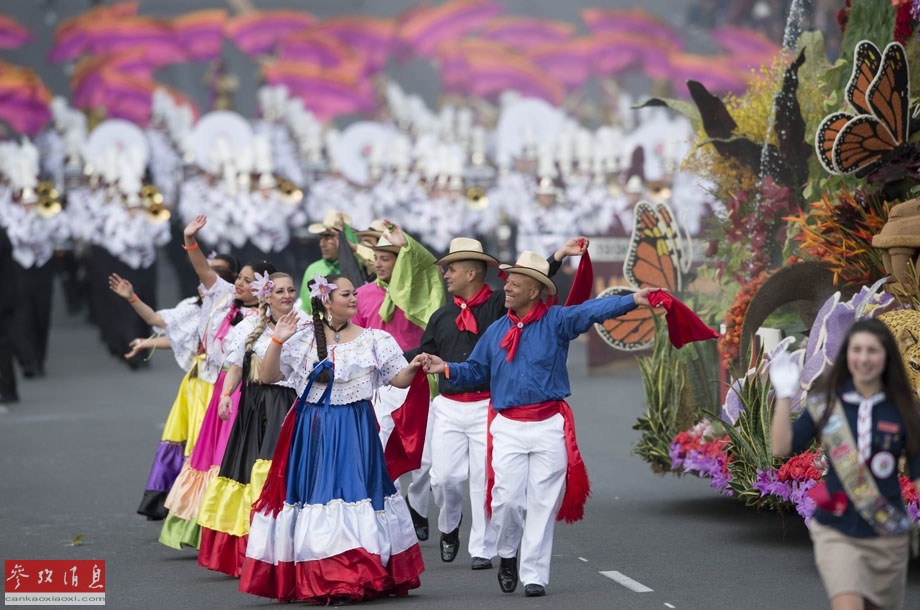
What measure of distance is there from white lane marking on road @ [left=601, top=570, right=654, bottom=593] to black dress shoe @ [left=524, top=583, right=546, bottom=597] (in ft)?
1.56

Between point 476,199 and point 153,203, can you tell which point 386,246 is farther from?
point 476,199

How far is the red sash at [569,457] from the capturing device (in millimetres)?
8281

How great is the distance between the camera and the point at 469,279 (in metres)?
9.43

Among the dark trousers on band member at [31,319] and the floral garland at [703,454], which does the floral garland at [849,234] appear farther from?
the dark trousers on band member at [31,319]

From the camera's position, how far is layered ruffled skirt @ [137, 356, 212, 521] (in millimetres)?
10469

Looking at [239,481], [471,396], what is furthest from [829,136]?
[239,481]

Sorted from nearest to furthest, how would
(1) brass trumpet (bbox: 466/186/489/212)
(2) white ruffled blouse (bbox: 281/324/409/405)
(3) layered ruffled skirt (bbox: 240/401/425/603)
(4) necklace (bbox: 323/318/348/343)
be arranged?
1. (3) layered ruffled skirt (bbox: 240/401/425/603)
2. (2) white ruffled blouse (bbox: 281/324/409/405)
3. (4) necklace (bbox: 323/318/348/343)
4. (1) brass trumpet (bbox: 466/186/489/212)

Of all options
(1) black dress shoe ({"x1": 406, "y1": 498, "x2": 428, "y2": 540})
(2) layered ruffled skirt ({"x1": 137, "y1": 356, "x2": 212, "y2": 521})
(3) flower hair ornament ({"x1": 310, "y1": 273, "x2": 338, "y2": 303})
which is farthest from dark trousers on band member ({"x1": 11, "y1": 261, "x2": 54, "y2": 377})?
(3) flower hair ornament ({"x1": 310, "y1": 273, "x2": 338, "y2": 303})

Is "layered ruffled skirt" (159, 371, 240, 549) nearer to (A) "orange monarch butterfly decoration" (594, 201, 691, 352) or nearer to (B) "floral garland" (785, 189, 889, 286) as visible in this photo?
(A) "orange monarch butterfly decoration" (594, 201, 691, 352)

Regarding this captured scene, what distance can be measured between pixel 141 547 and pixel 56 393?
33.7 feet

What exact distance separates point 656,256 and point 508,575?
3.97 meters

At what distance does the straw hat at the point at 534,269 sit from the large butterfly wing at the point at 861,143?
190 cm

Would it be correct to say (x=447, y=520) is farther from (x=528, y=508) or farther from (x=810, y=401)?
(x=810, y=401)

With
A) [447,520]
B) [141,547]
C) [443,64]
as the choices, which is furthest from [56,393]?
[443,64]
